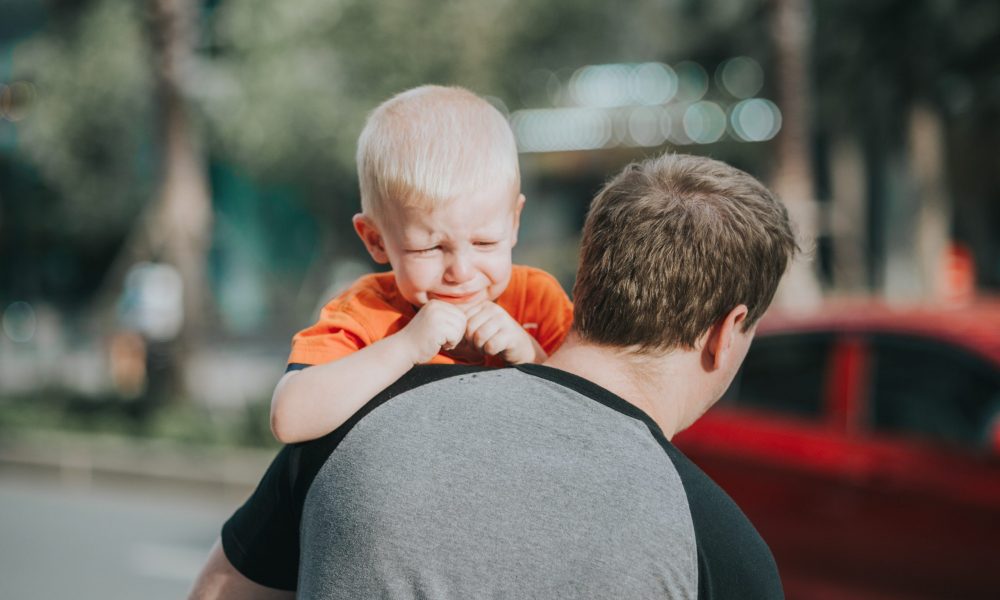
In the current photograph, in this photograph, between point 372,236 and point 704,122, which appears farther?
point 704,122

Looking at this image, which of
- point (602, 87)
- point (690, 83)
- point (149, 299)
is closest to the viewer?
point (149, 299)

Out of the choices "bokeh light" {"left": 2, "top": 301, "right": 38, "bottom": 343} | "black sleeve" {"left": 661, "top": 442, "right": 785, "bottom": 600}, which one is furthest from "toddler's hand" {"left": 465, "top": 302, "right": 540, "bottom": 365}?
"bokeh light" {"left": 2, "top": 301, "right": 38, "bottom": 343}

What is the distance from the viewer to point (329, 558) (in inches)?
54.7

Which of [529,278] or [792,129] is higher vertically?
[529,278]

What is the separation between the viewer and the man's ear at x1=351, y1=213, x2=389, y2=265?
5.73ft

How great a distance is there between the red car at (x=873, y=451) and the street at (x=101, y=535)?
3560 millimetres

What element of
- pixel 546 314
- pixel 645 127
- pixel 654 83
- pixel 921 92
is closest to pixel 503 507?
pixel 546 314

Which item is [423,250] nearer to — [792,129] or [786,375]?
[786,375]

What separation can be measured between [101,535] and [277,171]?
46.7 ft

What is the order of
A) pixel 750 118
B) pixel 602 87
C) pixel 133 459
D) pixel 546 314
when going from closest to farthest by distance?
pixel 546 314 < pixel 133 459 < pixel 750 118 < pixel 602 87

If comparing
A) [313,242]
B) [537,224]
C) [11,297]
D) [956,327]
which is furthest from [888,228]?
[11,297]

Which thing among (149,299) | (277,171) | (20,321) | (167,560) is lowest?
(20,321)

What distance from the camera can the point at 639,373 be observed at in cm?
151

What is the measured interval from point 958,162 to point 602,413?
62.0ft
